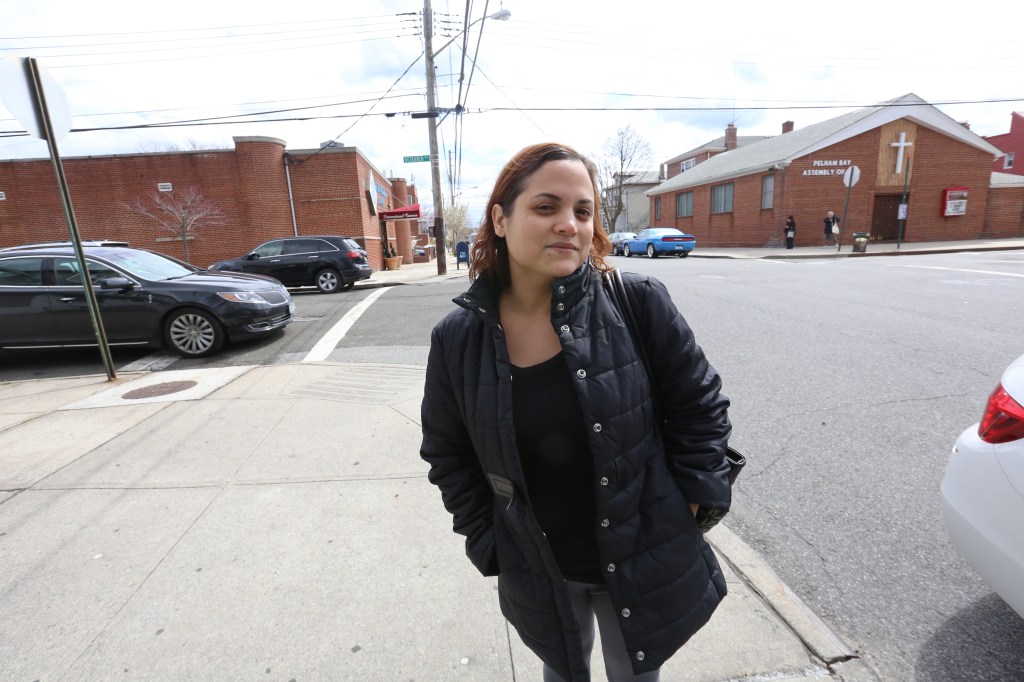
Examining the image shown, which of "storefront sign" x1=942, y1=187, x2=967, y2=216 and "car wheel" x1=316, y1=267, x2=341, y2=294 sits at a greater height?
"storefront sign" x1=942, y1=187, x2=967, y2=216

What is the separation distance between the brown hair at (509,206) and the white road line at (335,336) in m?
5.71

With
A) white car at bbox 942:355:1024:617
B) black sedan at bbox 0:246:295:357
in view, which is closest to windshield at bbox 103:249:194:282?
black sedan at bbox 0:246:295:357

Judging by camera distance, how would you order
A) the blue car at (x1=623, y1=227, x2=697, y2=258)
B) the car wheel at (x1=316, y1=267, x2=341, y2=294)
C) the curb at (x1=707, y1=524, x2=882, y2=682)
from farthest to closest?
1. the blue car at (x1=623, y1=227, x2=697, y2=258)
2. the car wheel at (x1=316, y1=267, x2=341, y2=294)
3. the curb at (x1=707, y1=524, x2=882, y2=682)

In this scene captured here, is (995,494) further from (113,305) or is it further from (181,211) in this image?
(181,211)

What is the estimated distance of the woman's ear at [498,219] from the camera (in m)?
1.64

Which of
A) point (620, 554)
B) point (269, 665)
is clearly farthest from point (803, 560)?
point (269, 665)

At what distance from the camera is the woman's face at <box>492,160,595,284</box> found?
1.48m

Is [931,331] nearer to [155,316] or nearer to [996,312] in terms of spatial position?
[996,312]

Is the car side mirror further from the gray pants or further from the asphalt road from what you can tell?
the gray pants

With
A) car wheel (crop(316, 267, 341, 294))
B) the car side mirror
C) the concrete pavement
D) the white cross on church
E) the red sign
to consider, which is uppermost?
the white cross on church

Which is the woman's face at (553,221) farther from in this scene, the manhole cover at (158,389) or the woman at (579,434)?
the manhole cover at (158,389)

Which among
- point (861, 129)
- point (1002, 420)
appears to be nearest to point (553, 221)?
point (1002, 420)

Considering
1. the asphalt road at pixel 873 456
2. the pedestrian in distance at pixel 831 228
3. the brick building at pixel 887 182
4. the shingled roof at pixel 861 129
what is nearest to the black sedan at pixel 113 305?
the asphalt road at pixel 873 456

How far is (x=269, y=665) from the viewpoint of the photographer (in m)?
2.09
